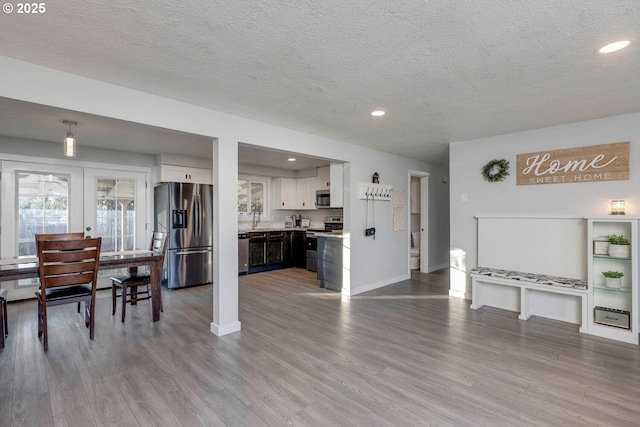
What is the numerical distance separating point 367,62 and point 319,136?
81.9 inches

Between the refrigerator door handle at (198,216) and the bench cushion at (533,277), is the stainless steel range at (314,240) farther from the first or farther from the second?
the bench cushion at (533,277)

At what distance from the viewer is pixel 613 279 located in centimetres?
318

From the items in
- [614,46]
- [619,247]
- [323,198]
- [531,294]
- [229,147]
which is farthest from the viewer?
[323,198]

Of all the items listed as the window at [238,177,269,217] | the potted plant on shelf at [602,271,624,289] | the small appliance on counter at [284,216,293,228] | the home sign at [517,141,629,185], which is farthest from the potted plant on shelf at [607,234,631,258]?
the window at [238,177,269,217]

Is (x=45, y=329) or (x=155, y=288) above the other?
(x=155, y=288)

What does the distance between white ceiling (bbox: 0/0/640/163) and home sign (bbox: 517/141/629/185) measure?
0.43 m

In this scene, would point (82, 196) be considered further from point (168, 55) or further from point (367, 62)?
point (367, 62)

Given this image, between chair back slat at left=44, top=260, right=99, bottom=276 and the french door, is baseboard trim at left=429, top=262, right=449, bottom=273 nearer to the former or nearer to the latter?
the french door

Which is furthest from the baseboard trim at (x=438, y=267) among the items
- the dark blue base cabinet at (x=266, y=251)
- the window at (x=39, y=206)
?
the window at (x=39, y=206)

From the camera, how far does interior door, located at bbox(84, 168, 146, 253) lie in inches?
200

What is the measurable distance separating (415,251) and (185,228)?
4645 mm

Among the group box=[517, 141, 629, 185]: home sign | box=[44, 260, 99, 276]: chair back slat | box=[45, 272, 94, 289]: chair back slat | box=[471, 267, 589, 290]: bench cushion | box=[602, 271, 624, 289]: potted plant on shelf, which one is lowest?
box=[471, 267, 589, 290]: bench cushion

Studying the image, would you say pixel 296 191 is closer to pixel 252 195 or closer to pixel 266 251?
pixel 252 195

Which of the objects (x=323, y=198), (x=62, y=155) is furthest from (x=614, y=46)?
(x=62, y=155)
